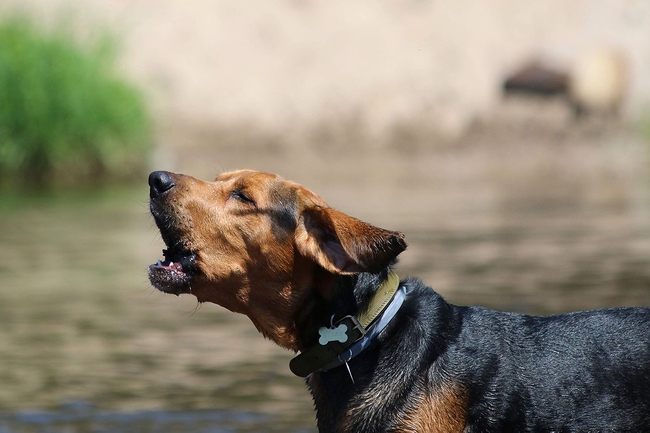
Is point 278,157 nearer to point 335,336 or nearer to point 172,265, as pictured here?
point 172,265

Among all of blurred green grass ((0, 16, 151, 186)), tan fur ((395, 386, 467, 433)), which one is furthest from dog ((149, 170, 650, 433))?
blurred green grass ((0, 16, 151, 186))

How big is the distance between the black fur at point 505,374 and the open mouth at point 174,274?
75 centimetres

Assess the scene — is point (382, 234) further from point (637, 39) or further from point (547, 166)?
point (637, 39)

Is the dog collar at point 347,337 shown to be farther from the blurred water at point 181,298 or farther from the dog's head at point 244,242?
the blurred water at point 181,298

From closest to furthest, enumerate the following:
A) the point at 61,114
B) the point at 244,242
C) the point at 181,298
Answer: the point at 244,242 < the point at 181,298 < the point at 61,114

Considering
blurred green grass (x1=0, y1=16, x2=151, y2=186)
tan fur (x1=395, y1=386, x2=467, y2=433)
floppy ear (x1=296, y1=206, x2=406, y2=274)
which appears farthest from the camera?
blurred green grass (x1=0, y1=16, x2=151, y2=186)

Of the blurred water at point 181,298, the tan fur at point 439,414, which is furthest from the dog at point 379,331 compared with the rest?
the blurred water at point 181,298

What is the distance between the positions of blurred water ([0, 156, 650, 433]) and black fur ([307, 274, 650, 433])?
167 cm

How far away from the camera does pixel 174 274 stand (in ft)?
17.9

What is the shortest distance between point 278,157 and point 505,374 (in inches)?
770

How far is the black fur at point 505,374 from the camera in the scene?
5070 mm

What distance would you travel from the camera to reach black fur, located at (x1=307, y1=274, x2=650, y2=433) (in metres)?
5.07

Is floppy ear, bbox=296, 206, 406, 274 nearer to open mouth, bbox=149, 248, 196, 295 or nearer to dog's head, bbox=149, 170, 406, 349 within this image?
dog's head, bbox=149, 170, 406, 349

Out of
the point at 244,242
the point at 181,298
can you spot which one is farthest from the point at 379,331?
the point at 181,298
